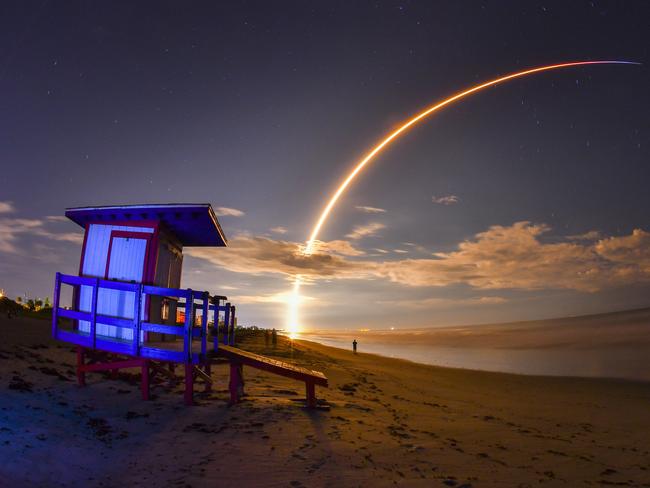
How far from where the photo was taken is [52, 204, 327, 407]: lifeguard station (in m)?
9.51

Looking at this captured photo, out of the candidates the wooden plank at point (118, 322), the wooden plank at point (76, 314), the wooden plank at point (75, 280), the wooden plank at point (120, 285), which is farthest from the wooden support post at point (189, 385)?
the wooden plank at point (75, 280)

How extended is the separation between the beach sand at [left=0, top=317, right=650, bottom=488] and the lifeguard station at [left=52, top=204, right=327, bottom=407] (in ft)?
2.39

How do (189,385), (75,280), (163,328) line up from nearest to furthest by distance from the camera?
(163,328) < (189,385) < (75,280)

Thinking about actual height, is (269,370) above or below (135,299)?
below

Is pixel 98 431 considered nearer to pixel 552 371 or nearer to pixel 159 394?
pixel 159 394

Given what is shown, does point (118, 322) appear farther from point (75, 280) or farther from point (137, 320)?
point (75, 280)

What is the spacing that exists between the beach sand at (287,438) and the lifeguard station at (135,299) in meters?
0.73

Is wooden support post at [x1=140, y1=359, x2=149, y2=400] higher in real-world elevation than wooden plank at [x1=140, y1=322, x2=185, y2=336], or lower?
lower

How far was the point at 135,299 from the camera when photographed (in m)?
10.2

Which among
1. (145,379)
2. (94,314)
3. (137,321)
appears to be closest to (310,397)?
(145,379)

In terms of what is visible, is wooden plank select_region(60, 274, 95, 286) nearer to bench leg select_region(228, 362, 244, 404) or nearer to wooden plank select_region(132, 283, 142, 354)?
wooden plank select_region(132, 283, 142, 354)

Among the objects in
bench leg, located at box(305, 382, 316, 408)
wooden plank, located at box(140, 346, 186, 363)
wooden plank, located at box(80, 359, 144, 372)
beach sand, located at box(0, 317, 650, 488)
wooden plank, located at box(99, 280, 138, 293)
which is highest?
wooden plank, located at box(99, 280, 138, 293)

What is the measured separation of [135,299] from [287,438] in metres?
5.36

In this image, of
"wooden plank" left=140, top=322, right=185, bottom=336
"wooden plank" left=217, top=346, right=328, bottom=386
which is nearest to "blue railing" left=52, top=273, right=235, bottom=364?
"wooden plank" left=140, top=322, right=185, bottom=336
